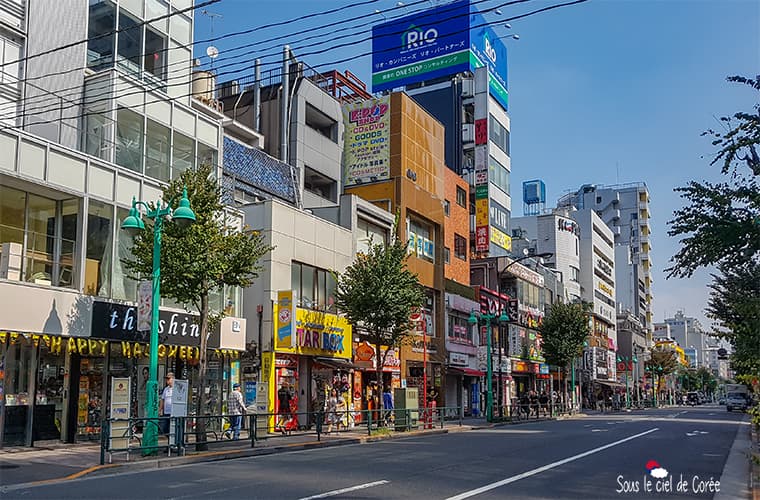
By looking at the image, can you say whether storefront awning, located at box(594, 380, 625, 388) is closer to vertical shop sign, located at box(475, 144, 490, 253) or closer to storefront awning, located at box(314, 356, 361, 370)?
vertical shop sign, located at box(475, 144, 490, 253)

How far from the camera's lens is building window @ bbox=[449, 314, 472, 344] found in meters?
48.0

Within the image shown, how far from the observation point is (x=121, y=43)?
27875 mm

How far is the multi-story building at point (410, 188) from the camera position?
43625 millimetres

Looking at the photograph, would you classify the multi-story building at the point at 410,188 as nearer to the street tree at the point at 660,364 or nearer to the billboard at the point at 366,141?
the billboard at the point at 366,141

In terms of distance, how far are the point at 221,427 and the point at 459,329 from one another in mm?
26919

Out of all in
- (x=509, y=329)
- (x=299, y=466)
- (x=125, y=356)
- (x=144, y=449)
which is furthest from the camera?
(x=509, y=329)

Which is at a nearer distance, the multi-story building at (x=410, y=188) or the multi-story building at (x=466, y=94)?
the multi-story building at (x=410, y=188)

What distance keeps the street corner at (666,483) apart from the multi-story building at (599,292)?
73.4 metres

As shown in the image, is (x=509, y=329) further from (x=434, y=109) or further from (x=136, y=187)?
(x=136, y=187)

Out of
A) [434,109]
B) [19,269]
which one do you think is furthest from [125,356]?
[434,109]

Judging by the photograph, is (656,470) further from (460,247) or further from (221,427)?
(460,247)

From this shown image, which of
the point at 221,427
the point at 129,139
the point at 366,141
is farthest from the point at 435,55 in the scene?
the point at 221,427

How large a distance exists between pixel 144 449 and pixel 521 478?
907 cm

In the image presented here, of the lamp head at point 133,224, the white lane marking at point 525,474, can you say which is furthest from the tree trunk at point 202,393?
the white lane marking at point 525,474
